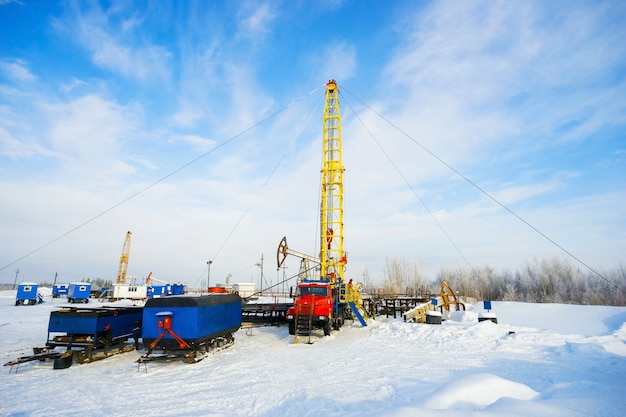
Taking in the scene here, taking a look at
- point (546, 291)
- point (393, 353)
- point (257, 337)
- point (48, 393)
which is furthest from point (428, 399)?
point (546, 291)

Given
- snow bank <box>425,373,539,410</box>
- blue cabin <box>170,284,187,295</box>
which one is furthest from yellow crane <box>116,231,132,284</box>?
snow bank <box>425,373,539,410</box>

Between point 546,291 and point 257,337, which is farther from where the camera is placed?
point 546,291

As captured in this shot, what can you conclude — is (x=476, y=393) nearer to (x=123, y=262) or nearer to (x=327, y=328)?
(x=327, y=328)

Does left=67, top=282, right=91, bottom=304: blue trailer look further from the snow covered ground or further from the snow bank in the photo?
the snow bank

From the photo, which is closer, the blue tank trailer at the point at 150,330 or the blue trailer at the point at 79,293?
the blue tank trailer at the point at 150,330

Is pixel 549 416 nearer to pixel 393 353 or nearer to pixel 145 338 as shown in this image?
pixel 393 353

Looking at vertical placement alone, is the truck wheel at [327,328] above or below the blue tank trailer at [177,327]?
below

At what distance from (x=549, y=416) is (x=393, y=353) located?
7166 mm

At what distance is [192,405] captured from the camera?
6.60 metres

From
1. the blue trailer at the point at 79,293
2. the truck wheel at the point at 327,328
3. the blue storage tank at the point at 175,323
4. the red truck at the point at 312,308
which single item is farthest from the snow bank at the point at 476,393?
the blue trailer at the point at 79,293

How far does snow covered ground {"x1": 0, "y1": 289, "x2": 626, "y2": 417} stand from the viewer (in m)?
5.70

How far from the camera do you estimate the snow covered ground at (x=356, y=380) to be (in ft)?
18.7

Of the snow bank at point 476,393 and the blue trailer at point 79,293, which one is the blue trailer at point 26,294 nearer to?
the blue trailer at point 79,293

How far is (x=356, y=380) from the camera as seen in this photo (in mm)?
8070
